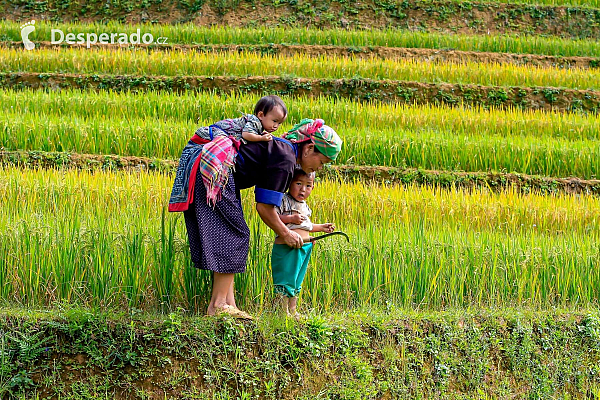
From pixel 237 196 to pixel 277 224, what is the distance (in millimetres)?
291

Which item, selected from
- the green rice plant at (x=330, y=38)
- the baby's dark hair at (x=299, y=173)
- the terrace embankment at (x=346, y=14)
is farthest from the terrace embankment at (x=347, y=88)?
the baby's dark hair at (x=299, y=173)

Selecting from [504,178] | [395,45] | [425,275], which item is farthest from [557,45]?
[425,275]

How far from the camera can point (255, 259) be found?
3.82 metres

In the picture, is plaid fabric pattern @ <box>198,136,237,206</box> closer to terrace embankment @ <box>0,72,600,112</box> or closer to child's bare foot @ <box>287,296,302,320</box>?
child's bare foot @ <box>287,296,302,320</box>

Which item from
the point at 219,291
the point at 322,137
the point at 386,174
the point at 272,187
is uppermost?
the point at 322,137

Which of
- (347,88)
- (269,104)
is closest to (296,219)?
(269,104)

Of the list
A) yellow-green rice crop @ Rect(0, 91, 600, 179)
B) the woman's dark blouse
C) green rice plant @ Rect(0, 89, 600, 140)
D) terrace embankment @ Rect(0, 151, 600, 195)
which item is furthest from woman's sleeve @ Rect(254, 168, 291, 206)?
green rice plant @ Rect(0, 89, 600, 140)

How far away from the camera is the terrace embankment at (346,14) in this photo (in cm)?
1427

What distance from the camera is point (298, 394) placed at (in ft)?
11.5

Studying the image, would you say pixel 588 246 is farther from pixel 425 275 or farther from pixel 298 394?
pixel 298 394

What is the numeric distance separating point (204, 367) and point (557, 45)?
11.8 metres

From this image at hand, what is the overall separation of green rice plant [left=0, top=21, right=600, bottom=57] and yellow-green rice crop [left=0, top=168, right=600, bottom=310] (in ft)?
24.8

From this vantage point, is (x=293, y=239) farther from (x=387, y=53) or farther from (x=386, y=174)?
(x=387, y=53)

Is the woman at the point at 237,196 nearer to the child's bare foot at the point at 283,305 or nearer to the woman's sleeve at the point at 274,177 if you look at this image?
the woman's sleeve at the point at 274,177
